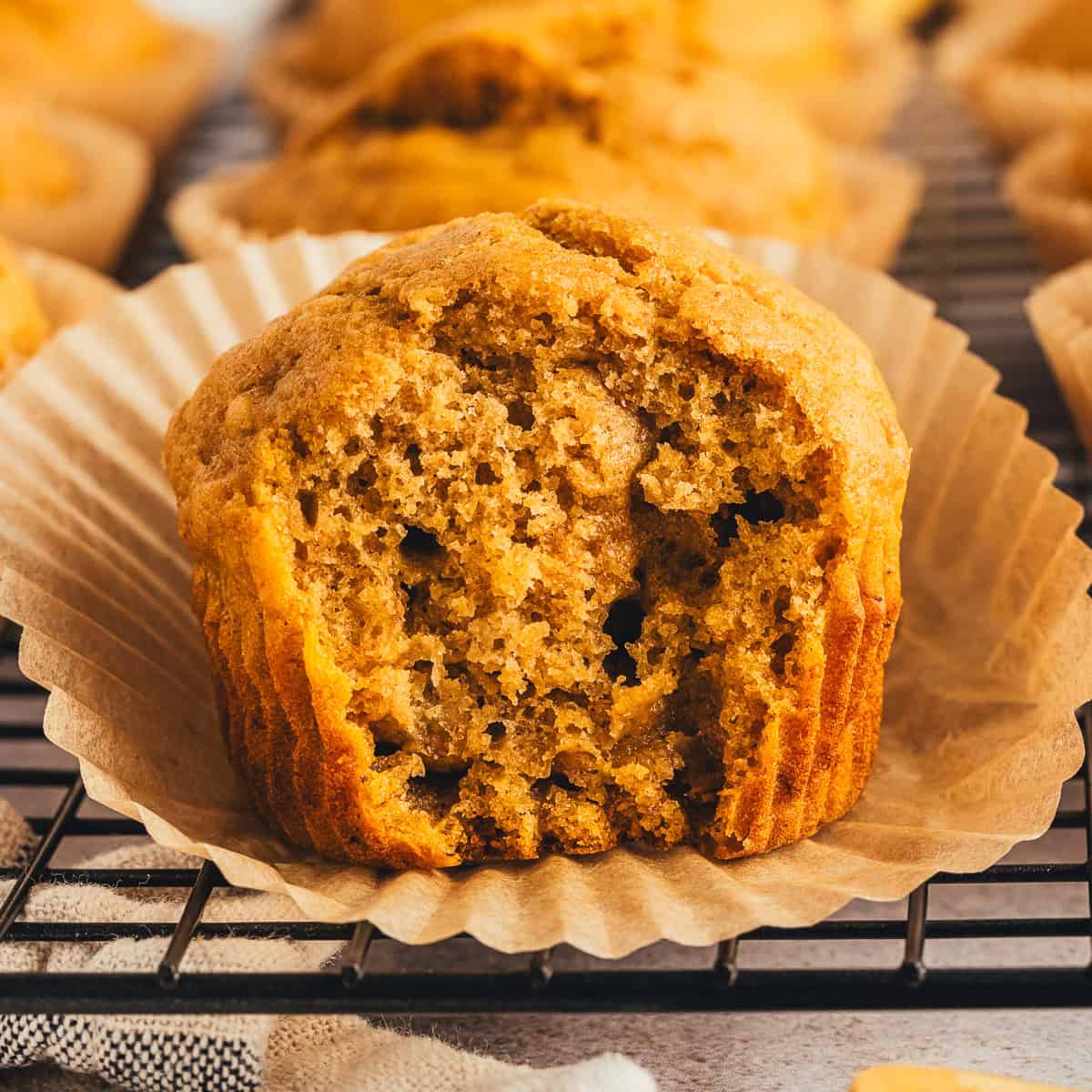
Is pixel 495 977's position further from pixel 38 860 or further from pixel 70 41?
pixel 70 41

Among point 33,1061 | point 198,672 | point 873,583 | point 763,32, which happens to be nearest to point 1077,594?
point 873,583

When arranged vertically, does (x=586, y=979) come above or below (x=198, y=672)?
above

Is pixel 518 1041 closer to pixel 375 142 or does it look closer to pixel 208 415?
pixel 208 415

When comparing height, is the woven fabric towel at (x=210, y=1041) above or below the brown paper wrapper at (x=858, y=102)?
above

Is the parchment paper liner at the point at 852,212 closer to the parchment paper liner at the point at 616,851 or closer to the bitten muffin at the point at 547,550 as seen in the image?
the parchment paper liner at the point at 616,851

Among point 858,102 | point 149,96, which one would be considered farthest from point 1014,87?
point 149,96

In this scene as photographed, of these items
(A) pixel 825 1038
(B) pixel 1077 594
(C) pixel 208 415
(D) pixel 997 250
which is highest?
(C) pixel 208 415

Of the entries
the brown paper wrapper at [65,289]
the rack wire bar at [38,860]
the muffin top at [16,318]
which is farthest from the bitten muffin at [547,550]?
the brown paper wrapper at [65,289]
